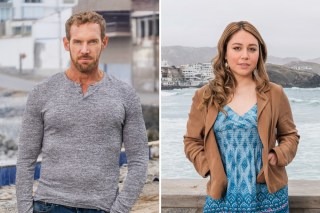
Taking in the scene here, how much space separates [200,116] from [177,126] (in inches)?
31.9

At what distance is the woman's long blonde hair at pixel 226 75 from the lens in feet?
7.34

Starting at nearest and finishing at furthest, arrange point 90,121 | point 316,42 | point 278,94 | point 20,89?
point 90,121 < point 278,94 < point 316,42 < point 20,89

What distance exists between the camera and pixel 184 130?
311 cm

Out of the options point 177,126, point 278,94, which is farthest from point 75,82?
point 177,126

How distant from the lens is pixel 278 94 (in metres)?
2.24

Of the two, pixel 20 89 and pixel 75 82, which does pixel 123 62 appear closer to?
pixel 20 89

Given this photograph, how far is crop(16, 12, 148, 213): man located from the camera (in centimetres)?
196

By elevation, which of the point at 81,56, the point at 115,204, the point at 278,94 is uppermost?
the point at 81,56

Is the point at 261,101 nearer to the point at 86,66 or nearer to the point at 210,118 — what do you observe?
the point at 210,118

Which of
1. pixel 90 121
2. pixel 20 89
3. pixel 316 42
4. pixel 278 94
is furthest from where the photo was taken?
pixel 20 89

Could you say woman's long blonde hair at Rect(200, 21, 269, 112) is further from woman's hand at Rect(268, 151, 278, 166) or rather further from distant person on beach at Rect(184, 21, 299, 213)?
woman's hand at Rect(268, 151, 278, 166)

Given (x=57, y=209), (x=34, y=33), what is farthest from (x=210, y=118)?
(x=34, y=33)

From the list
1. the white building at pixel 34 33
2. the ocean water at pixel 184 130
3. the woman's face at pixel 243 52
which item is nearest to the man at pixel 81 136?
the woman's face at pixel 243 52

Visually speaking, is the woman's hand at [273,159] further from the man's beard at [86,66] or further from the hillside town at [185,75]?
the hillside town at [185,75]
